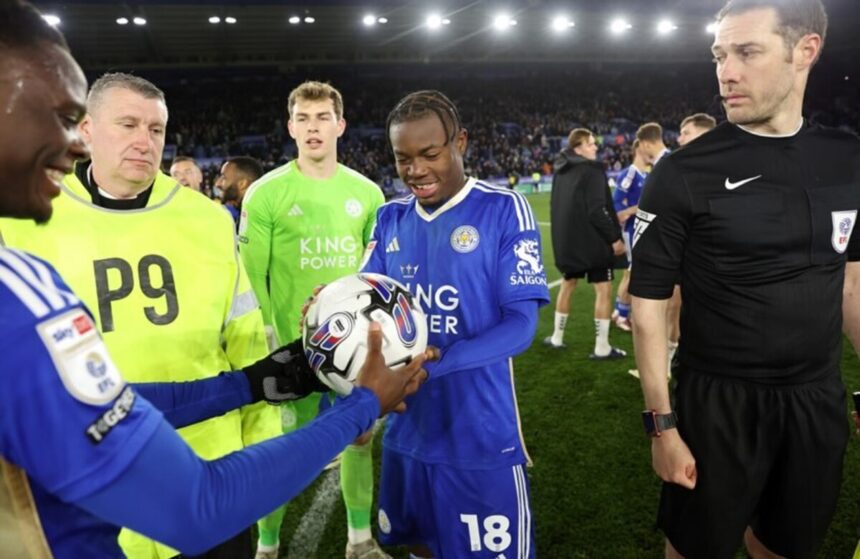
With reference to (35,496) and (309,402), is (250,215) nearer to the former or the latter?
(309,402)

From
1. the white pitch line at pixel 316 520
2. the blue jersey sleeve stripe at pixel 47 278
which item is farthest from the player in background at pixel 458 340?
the blue jersey sleeve stripe at pixel 47 278

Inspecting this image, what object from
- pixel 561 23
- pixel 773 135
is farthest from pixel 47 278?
pixel 561 23

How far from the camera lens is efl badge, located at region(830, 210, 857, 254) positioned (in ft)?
6.87

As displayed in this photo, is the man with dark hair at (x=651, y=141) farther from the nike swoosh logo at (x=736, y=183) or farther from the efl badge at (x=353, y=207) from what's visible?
the nike swoosh logo at (x=736, y=183)

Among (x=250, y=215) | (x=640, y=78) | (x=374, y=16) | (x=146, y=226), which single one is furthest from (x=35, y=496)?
(x=640, y=78)

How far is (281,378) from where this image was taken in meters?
1.93

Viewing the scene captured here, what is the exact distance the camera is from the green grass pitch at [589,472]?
10.6 ft

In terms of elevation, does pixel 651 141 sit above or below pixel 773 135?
above

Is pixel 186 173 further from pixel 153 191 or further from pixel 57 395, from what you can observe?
pixel 57 395

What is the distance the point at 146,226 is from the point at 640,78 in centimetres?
4466

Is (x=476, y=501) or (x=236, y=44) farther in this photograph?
(x=236, y=44)

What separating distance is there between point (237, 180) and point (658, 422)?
4.63 m

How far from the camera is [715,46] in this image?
2.10 metres

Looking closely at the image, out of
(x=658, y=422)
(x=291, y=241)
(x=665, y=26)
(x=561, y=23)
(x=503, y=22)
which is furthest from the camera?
(x=665, y=26)
